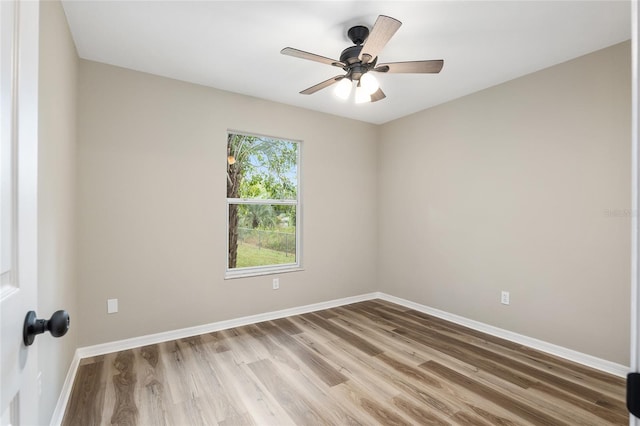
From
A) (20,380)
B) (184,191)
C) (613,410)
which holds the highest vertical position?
(184,191)

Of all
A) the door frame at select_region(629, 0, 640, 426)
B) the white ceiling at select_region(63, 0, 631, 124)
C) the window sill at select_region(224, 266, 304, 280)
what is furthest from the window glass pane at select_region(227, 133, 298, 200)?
the door frame at select_region(629, 0, 640, 426)

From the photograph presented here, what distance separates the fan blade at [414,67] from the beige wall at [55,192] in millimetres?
2028

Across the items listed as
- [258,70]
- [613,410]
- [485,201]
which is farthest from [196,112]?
[613,410]

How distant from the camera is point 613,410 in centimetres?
194

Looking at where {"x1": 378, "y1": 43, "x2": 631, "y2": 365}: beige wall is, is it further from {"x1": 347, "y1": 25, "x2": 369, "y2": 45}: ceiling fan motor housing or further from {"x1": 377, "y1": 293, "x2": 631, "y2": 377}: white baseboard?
{"x1": 347, "y1": 25, "x2": 369, "y2": 45}: ceiling fan motor housing

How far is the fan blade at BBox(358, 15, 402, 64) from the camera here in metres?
1.70

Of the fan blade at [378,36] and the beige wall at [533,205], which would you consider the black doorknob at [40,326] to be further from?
the beige wall at [533,205]

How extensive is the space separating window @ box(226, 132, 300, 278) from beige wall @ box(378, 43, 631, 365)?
5.22ft

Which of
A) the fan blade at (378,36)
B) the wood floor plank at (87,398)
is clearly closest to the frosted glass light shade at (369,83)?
the fan blade at (378,36)

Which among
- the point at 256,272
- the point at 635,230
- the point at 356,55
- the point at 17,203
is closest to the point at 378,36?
the point at 356,55

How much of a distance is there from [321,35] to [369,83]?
0.52m

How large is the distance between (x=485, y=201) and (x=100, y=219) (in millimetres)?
3789

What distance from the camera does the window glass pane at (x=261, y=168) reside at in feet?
11.4

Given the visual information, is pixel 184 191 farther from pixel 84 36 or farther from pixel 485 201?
pixel 485 201
